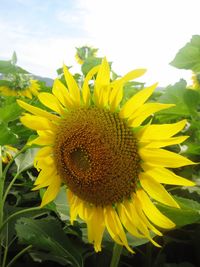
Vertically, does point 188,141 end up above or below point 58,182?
above

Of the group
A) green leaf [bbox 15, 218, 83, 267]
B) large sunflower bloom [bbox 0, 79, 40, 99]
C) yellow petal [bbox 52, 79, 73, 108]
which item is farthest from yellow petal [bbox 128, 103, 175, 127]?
large sunflower bloom [bbox 0, 79, 40, 99]

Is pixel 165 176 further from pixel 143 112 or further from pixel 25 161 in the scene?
pixel 25 161

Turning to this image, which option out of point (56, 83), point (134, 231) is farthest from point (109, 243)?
point (56, 83)

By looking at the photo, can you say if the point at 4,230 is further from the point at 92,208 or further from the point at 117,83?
the point at 117,83

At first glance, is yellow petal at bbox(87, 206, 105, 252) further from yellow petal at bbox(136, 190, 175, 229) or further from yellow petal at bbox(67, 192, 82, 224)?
yellow petal at bbox(136, 190, 175, 229)

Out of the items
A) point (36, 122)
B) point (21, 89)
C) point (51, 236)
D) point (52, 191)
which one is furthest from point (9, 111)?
point (21, 89)

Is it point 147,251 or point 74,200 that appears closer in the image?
point 74,200

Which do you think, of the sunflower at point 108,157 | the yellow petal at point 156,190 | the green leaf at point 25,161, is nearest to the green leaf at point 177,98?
the sunflower at point 108,157

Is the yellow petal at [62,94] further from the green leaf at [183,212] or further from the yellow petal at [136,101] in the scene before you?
the green leaf at [183,212]
